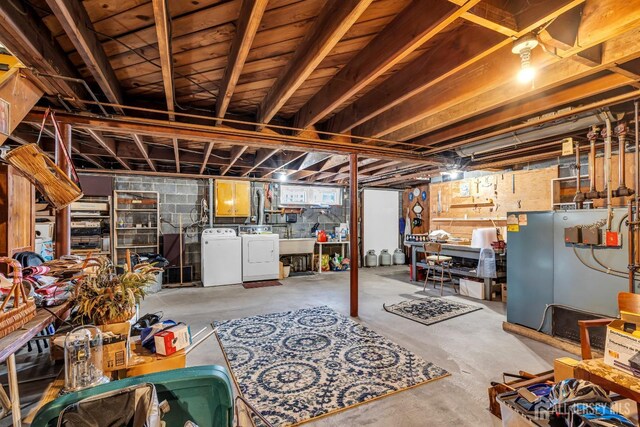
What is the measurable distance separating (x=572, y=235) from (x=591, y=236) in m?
0.16

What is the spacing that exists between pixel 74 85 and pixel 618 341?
428 cm

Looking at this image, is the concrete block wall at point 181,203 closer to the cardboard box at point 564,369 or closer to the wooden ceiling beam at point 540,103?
the wooden ceiling beam at point 540,103

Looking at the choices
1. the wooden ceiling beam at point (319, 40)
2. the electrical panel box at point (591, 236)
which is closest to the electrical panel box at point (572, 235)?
the electrical panel box at point (591, 236)

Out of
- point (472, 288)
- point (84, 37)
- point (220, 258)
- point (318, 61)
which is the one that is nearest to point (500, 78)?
point (318, 61)

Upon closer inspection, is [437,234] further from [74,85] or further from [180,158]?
[74,85]

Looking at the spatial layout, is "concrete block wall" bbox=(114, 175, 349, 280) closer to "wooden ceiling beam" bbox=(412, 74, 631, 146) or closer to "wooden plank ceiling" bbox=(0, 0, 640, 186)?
"wooden plank ceiling" bbox=(0, 0, 640, 186)

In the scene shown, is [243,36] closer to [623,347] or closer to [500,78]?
[500,78]

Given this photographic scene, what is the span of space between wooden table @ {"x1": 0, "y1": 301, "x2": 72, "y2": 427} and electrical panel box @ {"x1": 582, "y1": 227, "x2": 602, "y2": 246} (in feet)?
13.9

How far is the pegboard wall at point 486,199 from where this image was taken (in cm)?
530

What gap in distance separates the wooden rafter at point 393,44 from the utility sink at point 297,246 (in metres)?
A: 4.65

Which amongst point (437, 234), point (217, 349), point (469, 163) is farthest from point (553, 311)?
point (217, 349)

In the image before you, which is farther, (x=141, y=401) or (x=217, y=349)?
(x=217, y=349)

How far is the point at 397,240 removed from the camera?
8922mm

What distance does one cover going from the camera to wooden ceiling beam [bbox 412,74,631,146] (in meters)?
2.39
